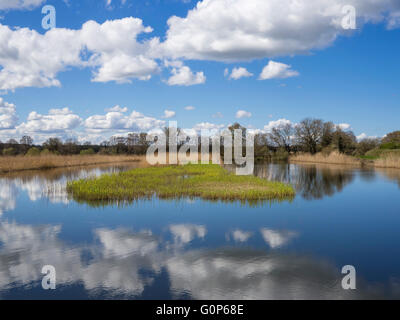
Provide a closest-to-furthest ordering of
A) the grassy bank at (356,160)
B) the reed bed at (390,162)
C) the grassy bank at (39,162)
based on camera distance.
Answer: the grassy bank at (39,162), the reed bed at (390,162), the grassy bank at (356,160)

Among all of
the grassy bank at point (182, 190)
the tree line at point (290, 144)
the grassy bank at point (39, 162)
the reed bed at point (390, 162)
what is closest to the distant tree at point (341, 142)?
the tree line at point (290, 144)

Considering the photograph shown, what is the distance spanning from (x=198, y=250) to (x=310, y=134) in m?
50.8

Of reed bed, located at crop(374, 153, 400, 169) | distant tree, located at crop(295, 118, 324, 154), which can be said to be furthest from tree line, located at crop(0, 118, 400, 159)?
reed bed, located at crop(374, 153, 400, 169)

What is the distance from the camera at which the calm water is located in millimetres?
4883

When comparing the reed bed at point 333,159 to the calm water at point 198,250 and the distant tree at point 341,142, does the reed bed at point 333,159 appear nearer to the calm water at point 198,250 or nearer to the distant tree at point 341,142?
the distant tree at point 341,142

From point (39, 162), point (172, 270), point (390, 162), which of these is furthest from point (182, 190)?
point (390, 162)

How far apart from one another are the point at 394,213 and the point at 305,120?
45.9 meters

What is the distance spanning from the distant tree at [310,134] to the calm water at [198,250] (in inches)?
1700

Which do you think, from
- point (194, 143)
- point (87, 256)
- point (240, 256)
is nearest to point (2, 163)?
point (87, 256)

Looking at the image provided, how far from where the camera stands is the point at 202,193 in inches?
515

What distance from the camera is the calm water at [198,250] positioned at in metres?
4.88

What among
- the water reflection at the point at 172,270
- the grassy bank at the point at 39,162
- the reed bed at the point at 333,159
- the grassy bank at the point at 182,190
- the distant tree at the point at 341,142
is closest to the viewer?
the water reflection at the point at 172,270

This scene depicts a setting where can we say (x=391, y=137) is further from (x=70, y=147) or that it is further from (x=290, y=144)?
(x=70, y=147)

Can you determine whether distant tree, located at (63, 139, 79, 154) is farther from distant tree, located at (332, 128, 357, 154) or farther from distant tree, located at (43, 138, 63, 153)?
distant tree, located at (332, 128, 357, 154)
